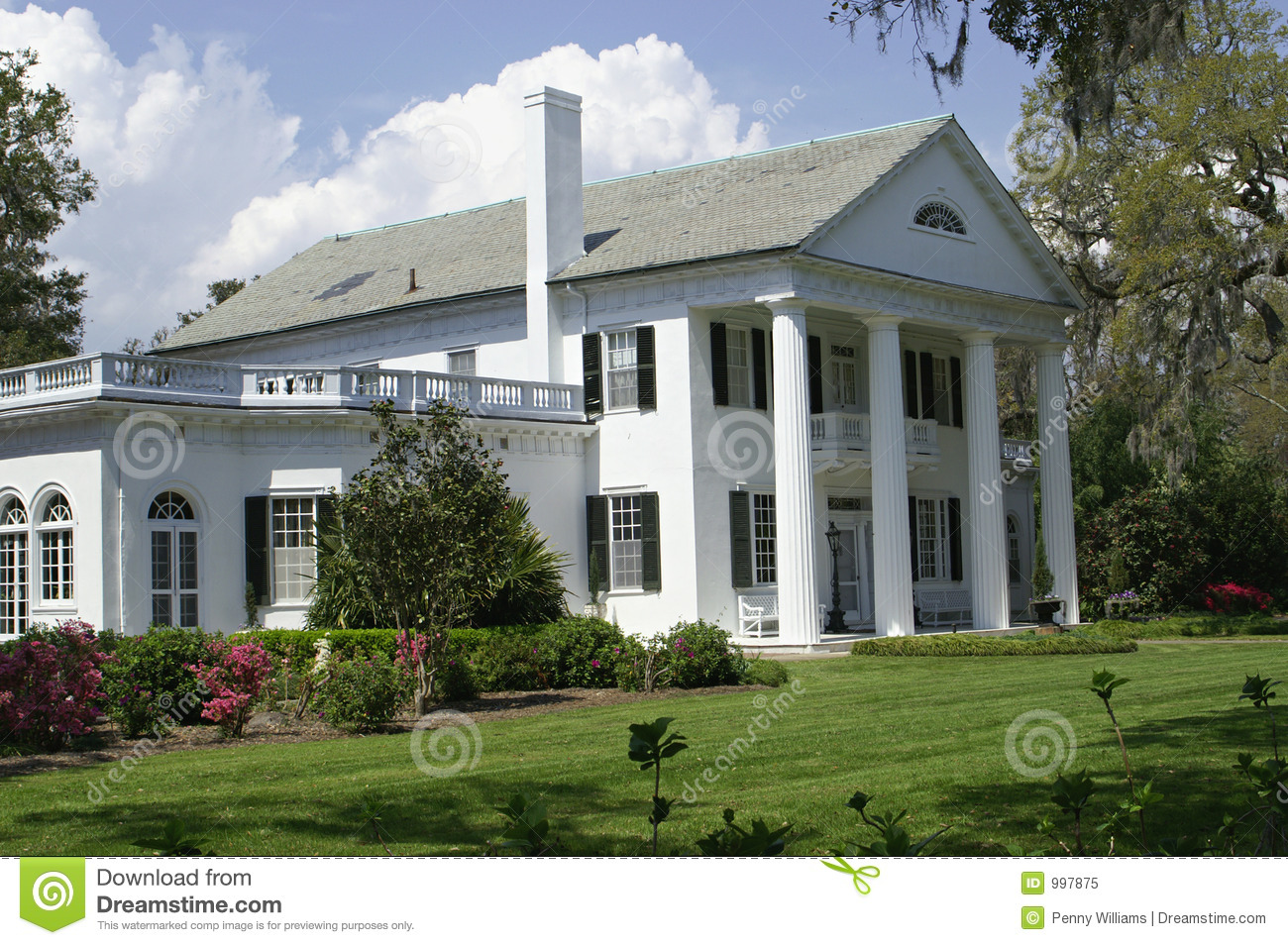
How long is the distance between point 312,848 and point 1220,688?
12292 mm

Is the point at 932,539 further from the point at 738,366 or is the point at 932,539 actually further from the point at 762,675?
the point at 762,675

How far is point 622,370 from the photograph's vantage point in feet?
87.8

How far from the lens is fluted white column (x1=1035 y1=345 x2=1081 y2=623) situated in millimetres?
31922

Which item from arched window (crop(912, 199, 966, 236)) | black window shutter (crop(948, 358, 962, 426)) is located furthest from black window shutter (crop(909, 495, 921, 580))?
arched window (crop(912, 199, 966, 236))

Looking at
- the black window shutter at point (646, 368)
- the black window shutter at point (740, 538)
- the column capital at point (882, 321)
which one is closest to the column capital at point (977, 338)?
the column capital at point (882, 321)

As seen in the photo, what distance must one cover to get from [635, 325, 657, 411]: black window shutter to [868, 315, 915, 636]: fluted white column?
493 cm

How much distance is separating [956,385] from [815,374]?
6.29 m

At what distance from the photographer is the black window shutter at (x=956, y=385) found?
33.1 metres

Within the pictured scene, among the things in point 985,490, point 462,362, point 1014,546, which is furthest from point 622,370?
point 1014,546

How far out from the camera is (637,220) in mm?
28906

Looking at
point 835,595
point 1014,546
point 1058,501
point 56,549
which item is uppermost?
point 1058,501

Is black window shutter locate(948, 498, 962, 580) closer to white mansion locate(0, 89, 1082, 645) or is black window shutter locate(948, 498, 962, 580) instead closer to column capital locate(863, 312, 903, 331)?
white mansion locate(0, 89, 1082, 645)

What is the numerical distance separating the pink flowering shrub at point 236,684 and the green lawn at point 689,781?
3.11 ft

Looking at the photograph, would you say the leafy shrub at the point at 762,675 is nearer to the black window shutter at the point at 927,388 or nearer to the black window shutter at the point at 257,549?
the black window shutter at the point at 257,549
